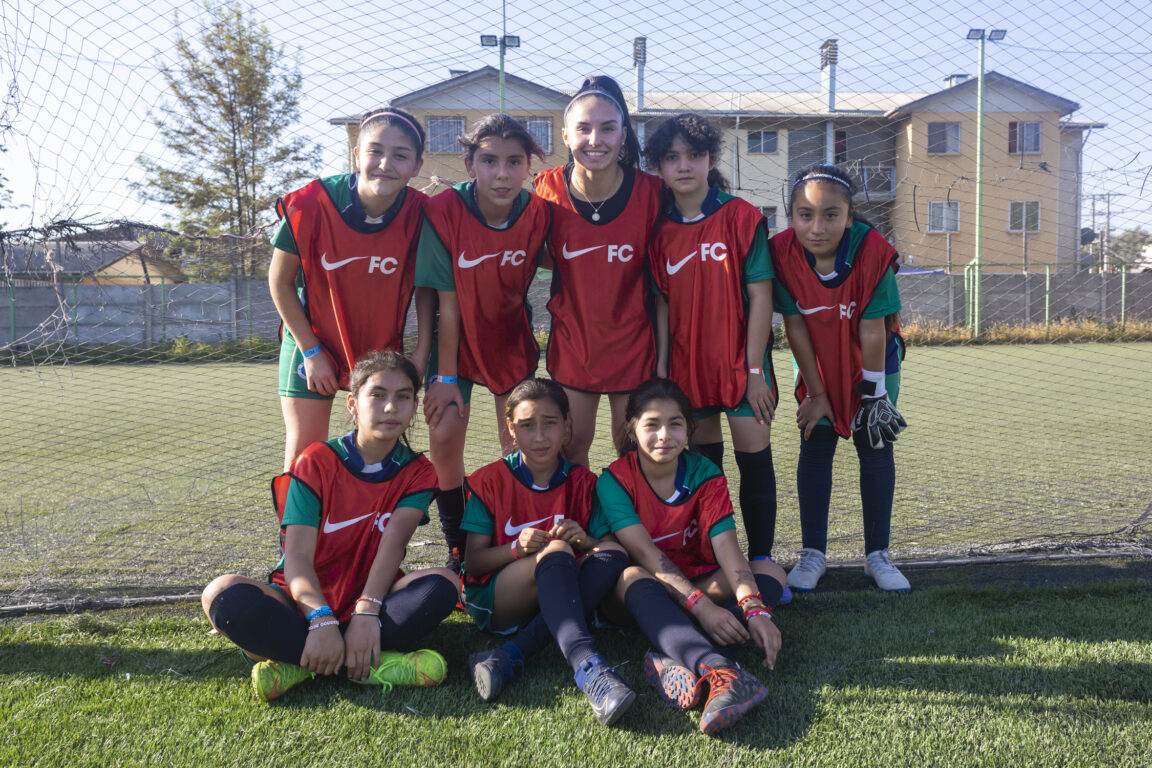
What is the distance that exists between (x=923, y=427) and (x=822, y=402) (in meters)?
4.16

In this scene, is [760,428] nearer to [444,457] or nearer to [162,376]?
[444,457]

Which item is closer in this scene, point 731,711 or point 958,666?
point 731,711

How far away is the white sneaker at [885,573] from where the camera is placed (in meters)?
2.67

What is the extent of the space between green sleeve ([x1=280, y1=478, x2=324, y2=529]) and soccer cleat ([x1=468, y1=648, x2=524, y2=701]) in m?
0.59

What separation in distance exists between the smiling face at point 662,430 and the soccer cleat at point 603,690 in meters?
0.67

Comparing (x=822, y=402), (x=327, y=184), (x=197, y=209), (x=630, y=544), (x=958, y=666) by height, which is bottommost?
(x=958, y=666)

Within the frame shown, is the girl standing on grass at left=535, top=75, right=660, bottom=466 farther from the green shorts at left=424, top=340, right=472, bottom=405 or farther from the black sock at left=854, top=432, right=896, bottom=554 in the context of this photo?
the black sock at left=854, top=432, right=896, bottom=554

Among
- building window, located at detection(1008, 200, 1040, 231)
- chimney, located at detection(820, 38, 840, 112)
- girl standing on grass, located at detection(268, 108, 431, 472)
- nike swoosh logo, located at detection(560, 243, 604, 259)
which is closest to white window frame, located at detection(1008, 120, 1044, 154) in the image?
building window, located at detection(1008, 200, 1040, 231)

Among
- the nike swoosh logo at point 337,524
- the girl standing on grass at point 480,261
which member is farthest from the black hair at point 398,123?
the nike swoosh logo at point 337,524

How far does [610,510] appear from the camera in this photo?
7.79 feet

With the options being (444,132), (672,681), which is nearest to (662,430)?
(672,681)

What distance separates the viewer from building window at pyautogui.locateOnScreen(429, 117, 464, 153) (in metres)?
4.41

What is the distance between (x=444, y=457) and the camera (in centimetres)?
278

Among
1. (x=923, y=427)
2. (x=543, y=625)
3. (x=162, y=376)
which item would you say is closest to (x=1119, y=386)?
(x=923, y=427)
